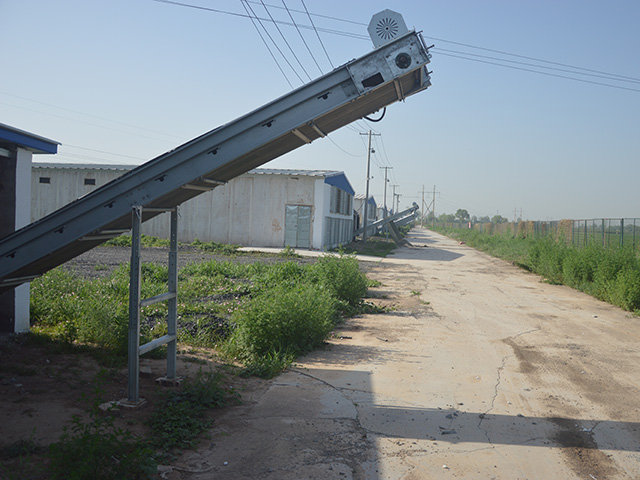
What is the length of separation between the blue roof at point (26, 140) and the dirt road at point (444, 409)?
168 inches

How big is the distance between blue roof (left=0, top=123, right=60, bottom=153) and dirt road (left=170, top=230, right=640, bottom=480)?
4.27m

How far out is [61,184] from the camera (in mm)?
28375

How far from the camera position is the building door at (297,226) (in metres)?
26.7

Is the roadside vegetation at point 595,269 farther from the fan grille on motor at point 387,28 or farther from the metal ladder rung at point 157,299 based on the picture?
the metal ladder rung at point 157,299

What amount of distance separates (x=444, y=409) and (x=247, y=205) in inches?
896

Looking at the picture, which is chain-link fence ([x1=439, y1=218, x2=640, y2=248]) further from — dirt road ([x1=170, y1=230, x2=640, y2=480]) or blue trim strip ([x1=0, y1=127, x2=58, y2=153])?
blue trim strip ([x1=0, y1=127, x2=58, y2=153])

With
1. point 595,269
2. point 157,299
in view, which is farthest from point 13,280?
point 595,269

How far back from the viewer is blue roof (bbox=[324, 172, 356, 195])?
27.4 m

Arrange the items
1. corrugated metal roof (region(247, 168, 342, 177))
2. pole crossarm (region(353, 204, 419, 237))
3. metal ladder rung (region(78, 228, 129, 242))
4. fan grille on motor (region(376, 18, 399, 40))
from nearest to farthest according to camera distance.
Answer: fan grille on motor (region(376, 18, 399, 40)) < metal ladder rung (region(78, 228, 129, 242)) < corrugated metal roof (region(247, 168, 342, 177)) < pole crossarm (region(353, 204, 419, 237))

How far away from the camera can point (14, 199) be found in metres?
6.52

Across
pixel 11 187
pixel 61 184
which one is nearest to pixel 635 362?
pixel 11 187

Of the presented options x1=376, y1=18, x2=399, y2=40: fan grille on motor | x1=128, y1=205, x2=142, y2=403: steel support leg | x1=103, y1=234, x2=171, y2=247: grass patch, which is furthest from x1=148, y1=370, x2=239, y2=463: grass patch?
x1=103, y1=234, x2=171, y2=247: grass patch

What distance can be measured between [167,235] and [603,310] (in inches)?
903

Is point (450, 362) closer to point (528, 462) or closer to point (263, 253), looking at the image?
point (528, 462)
